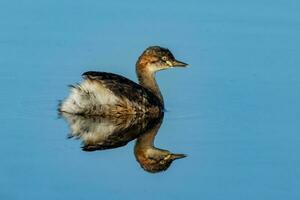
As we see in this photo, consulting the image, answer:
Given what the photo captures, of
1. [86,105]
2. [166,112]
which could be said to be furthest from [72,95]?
[166,112]

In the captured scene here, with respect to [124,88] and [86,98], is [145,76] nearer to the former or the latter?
[124,88]

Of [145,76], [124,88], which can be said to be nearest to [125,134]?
[124,88]

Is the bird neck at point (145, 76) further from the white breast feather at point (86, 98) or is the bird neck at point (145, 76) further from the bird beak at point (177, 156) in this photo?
the bird beak at point (177, 156)

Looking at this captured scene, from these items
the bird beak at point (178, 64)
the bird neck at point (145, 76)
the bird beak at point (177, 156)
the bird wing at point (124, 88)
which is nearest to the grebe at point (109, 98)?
the bird wing at point (124, 88)

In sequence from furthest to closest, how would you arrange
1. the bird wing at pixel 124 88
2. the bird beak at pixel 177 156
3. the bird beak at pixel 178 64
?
1. the bird beak at pixel 178 64
2. the bird wing at pixel 124 88
3. the bird beak at pixel 177 156

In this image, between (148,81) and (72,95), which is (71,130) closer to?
(72,95)

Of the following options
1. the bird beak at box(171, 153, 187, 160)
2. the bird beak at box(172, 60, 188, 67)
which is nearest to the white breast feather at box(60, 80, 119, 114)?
the bird beak at box(172, 60, 188, 67)
